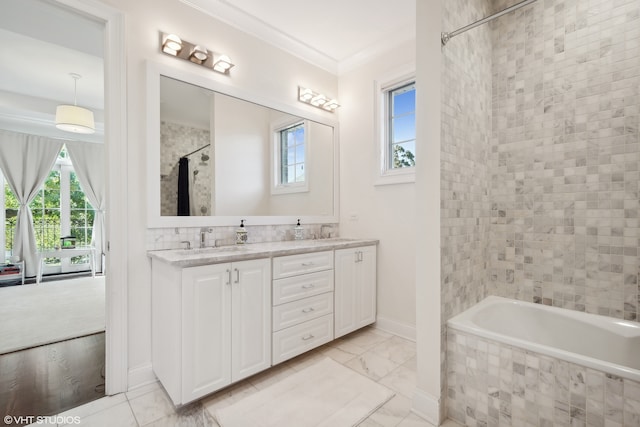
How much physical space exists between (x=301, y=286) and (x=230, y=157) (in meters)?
1.25

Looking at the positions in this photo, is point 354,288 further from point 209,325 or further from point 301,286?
Result: point 209,325

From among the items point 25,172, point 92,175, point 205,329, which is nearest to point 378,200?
point 205,329

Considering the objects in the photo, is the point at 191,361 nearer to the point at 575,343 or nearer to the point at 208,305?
the point at 208,305

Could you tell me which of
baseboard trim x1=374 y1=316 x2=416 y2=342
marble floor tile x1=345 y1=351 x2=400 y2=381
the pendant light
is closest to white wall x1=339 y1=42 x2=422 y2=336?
baseboard trim x1=374 y1=316 x2=416 y2=342

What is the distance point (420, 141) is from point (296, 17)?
1694 millimetres

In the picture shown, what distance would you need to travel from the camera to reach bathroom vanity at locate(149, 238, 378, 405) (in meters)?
1.57

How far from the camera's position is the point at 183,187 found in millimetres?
2105

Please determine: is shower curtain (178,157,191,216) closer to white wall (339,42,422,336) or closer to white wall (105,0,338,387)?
white wall (105,0,338,387)

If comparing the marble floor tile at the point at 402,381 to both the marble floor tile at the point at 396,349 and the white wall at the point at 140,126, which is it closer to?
the marble floor tile at the point at 396,349

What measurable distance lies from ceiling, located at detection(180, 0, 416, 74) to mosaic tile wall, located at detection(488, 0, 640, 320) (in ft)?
2.75

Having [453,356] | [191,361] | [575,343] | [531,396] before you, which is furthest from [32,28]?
[575,343]

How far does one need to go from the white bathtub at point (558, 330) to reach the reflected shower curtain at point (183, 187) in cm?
194

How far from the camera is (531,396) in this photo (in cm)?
134

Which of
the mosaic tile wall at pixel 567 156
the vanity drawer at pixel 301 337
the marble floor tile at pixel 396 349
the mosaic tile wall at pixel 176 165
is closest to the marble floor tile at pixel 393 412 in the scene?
the marble floor tile at pixel 396 349
